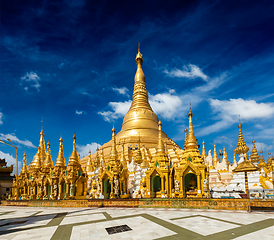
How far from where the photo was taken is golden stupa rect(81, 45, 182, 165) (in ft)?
145

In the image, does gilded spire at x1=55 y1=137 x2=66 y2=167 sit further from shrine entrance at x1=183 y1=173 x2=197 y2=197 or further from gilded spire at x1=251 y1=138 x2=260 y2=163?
gilded spire at x1=251 y1=138 x2=260 y2=163

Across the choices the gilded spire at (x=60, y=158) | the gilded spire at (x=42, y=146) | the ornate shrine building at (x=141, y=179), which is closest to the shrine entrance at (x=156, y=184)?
the ornate shrine building at (x=141, y=179)

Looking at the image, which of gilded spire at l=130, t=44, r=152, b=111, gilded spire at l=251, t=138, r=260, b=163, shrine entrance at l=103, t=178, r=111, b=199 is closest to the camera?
shrine entrance at l=103, t=178, r=111, b=199

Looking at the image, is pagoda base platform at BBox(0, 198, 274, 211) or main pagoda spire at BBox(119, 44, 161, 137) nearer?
pagoda base platform at BBox(0, 198, 274, 211)

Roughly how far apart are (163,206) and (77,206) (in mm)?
8359

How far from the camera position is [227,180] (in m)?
29.6

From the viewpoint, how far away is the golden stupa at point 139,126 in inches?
1742

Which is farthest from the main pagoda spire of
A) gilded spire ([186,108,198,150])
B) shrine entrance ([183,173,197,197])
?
shrine entrance ([183,173,197,197])

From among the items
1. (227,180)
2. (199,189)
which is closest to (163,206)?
(199,189)

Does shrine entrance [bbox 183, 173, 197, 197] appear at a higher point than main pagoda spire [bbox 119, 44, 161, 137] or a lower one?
lower

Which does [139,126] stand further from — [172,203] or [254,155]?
[172,203]

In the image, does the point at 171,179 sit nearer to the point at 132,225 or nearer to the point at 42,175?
the point at 132,225

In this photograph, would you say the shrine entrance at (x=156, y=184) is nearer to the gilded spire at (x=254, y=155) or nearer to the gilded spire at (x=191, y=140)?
the gilded spire at (x=191, y=140)

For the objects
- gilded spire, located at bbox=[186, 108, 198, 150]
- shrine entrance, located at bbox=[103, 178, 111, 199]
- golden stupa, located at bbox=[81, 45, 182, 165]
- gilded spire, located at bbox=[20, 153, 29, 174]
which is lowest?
shrine entrance, located at bbox=[103, 178, 111, 199]
